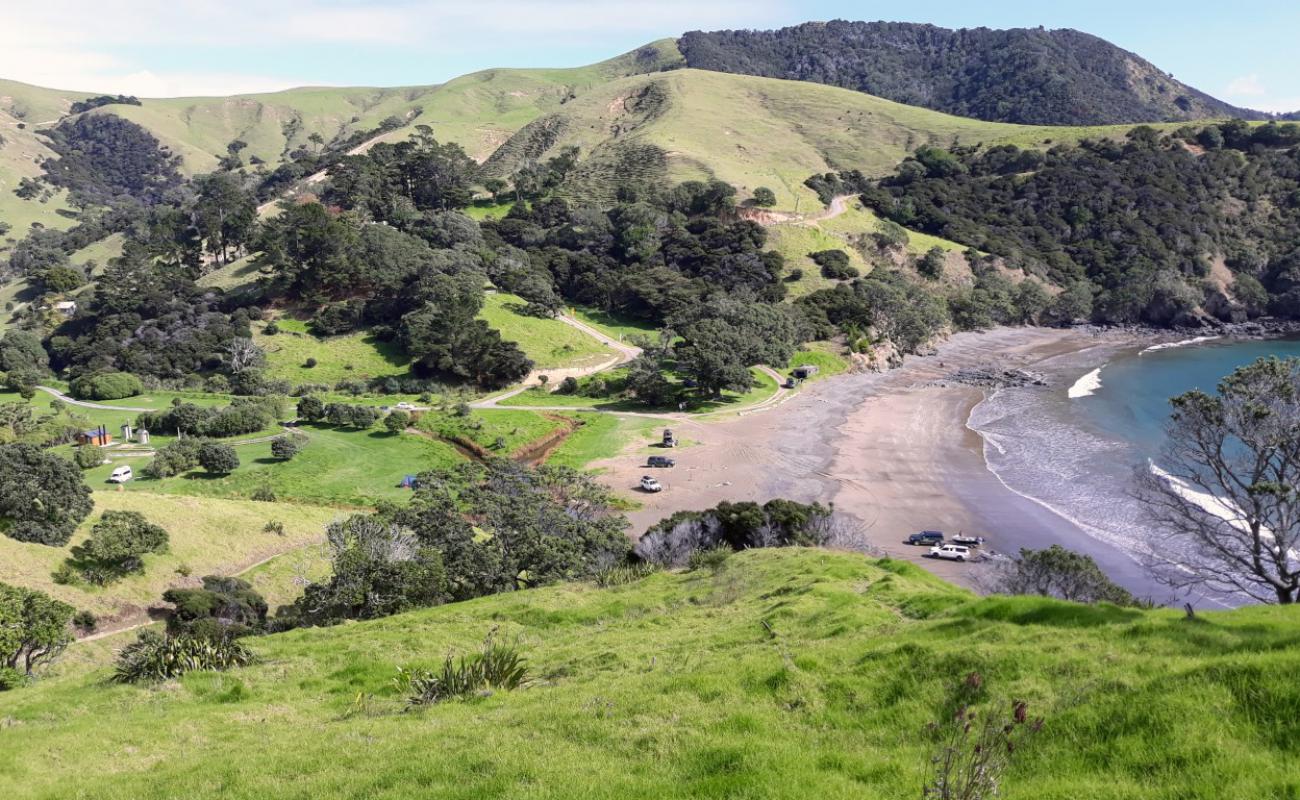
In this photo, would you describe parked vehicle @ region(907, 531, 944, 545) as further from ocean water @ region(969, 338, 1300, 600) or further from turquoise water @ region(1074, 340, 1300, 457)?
turquoise water @ region(1074, 340, 1300, 457)

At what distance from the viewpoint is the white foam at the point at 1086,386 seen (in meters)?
83.7

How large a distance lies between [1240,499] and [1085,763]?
22.4 metres

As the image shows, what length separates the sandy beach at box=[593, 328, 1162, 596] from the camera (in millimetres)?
46969

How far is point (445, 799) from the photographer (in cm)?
922

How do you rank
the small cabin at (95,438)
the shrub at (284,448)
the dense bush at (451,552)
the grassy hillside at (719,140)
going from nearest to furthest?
the dense bush at (451,552) → the shrub at (284,448) → the small cabin at (95,438) → the grassy hillside at (719,140)

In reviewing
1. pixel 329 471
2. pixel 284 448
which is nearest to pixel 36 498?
pixel 329 471

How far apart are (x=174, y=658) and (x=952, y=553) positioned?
3702 cm

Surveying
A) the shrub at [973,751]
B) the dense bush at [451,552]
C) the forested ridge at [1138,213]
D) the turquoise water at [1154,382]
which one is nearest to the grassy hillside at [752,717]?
the shrub at [973,751]

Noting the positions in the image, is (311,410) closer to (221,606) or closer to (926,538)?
(221,606)

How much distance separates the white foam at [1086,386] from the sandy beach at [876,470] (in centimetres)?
147

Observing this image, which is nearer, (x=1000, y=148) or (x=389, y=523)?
(x=389, y=523)

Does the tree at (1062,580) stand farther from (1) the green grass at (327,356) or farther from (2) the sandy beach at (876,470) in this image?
(1) the green grass at (327,356)

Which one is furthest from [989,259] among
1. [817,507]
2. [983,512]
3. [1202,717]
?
[1202,717]

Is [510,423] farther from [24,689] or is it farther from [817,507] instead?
[24,689]
